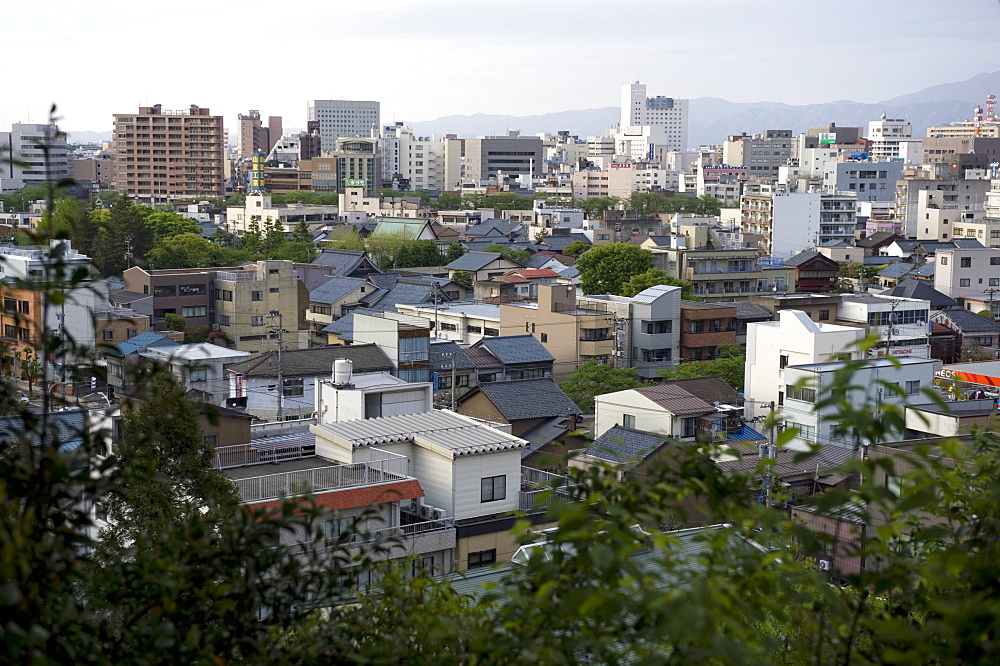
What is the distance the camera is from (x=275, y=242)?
1271 inches

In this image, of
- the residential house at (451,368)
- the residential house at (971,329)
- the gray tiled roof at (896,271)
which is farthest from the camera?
the gray tiled roof at (896,271)

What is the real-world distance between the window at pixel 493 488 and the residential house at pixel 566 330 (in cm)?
1005

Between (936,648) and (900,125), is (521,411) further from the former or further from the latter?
(900,125)

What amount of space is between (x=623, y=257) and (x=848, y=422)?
22913 mm

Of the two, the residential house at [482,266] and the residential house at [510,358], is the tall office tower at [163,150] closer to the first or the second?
the residential house at [482,266]

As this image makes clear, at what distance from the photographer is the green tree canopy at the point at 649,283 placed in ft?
75.0

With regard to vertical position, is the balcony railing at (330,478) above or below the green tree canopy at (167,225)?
below

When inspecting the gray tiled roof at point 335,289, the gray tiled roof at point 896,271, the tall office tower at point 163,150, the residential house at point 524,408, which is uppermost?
the tall office tower at point 163,150

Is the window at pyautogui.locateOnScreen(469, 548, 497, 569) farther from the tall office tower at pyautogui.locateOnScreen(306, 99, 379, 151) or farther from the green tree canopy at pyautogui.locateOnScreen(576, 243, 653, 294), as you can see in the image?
the tall office tower at pyautogui.locateOnScreen(306, 99, 379, 151)

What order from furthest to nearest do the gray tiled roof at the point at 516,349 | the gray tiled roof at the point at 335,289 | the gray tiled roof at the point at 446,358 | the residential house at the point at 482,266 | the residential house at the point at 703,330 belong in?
1. the residential house at the point at 482,266
2. the gray tiled roof at the point at 335,289
3. the residential house at the point at 703,330
4. the gray tiled roof at the point at 516,349
5. the gray tiled roof at the point at 446,358

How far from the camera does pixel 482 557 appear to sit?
26.0ft

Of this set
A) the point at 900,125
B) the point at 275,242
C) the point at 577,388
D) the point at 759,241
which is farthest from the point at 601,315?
the point at 900,125

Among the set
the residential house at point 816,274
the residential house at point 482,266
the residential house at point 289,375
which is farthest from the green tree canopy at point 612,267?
the residential house at point 289,375

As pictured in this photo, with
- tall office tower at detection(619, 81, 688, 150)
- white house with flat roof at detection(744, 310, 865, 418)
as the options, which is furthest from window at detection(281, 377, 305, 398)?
tall office tower at detection(619, 81, 688, 150)
